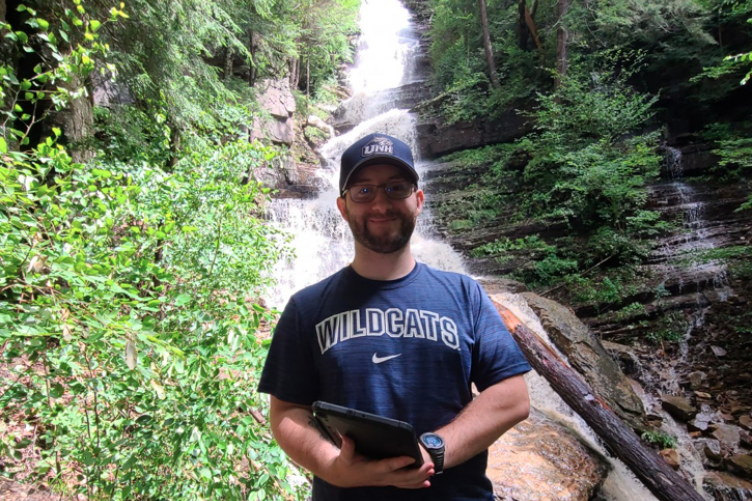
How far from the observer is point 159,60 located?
506 centimetres

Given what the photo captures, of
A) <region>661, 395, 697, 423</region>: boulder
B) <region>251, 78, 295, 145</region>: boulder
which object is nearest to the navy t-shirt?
<region>661, 395, 697, 423</region>: boulder

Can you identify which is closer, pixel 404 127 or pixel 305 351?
pixel 305 351

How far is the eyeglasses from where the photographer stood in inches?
56.0

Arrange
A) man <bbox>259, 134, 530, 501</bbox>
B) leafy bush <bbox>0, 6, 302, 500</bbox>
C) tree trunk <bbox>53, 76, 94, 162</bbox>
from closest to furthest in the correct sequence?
man <bbox>259, 134, 530, 501</bbox>, leafy bush <bbox>0, 6, 302, 500</bbox>, tree trunk <bbox>53, 76, 94, 162</bbox>

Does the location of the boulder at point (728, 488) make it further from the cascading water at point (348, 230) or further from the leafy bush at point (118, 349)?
the leafy bush at point (118, 349)

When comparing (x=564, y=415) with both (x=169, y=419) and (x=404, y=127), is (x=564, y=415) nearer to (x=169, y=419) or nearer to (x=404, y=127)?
(x=169, y=419)

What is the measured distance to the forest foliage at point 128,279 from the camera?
167 centimetres

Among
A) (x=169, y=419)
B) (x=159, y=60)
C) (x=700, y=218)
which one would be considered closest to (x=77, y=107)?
(x=159, y=60)

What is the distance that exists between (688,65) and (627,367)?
9.69m

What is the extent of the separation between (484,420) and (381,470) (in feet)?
1.21

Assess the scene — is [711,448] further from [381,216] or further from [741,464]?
[381,216]

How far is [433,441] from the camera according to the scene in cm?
110

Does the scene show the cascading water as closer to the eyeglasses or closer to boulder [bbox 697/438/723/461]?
boulder [bbox 697/438/723/461]

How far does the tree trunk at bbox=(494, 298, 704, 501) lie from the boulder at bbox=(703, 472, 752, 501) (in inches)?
52.2
